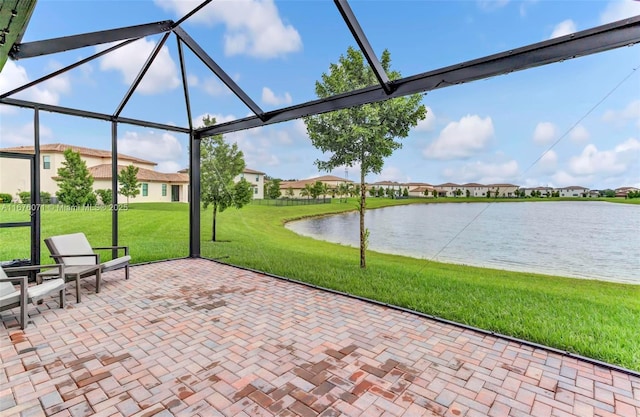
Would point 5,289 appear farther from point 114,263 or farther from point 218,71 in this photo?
point 218,71

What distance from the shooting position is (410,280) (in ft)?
18.6

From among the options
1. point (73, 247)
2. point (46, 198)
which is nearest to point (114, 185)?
point (46, 198)

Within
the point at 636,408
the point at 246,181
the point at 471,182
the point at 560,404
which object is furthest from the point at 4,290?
the point at 471,182

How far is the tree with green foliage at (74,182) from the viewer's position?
24.4ft

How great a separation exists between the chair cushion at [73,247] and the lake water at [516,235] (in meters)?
5.52

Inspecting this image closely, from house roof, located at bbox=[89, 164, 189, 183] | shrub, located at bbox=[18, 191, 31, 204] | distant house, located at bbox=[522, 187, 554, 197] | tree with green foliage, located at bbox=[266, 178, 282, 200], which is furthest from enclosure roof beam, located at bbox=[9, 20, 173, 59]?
tree with green foliage, located at bbox=[266, 178, 282, 200]

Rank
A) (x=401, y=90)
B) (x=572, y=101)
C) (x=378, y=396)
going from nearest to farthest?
(x=378, y=396) < (x=401, y=90) < (x=572, y=101)

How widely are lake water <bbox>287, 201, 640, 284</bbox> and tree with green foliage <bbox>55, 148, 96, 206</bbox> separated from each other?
690cm

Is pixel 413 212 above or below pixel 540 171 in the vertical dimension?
below

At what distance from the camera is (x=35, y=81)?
4.50m

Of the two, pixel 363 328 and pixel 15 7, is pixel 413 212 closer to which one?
pixel 363 328

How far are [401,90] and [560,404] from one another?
3.32 metres

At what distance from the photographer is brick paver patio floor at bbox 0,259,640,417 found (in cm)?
211

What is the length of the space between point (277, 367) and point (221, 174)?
25.7ft
